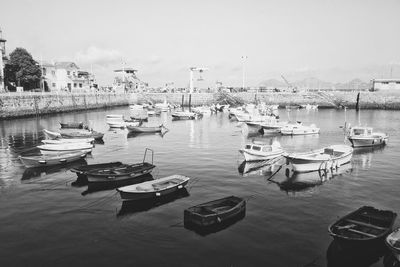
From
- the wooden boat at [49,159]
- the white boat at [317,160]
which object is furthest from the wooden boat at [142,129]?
the white boat at [317,160]

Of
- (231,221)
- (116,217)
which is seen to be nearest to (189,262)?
(231,221)

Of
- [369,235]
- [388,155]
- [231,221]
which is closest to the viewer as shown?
[369,235]

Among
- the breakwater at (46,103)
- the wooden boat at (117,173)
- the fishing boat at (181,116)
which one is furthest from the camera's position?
the fishing boat at (181,116)

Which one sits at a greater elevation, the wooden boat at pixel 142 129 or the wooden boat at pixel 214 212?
the wooden boat at pixel 142 129

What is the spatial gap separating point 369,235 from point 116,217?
15.9 metres

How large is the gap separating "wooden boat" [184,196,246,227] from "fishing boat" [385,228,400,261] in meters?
9.03

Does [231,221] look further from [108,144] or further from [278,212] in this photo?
[108,144]

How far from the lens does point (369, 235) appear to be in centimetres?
1741

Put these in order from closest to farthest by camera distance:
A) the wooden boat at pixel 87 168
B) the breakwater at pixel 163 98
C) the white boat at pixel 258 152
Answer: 1. the wooden boat at pixel 87 168
2. the white boat at pixel 258 152
3. the breakwater at pixel 163 98

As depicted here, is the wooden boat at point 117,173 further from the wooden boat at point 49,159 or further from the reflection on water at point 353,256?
the reflection on water at point 353,256

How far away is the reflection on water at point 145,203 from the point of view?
2392 cm

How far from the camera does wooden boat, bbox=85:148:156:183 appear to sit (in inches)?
1130

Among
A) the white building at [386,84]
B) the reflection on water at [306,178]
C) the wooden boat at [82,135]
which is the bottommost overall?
the reflection on water at [306,178]

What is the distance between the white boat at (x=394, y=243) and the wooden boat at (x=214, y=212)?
29.6 feet
